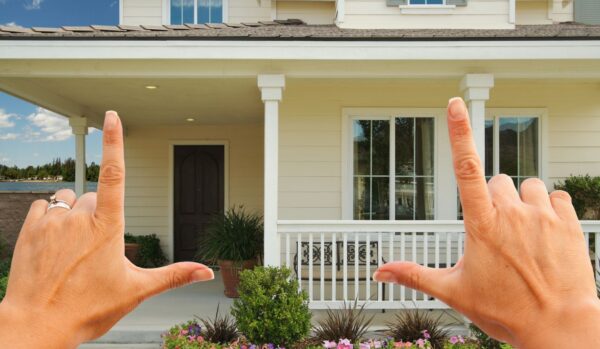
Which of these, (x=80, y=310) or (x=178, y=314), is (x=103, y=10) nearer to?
(x=178, y=314)

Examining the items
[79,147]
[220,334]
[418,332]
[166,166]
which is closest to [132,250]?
[166,166]

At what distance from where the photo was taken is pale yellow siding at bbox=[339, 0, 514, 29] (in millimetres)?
7359

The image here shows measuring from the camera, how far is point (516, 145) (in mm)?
7430

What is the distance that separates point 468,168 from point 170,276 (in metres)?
0.48

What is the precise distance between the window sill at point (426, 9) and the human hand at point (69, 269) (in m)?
7.30

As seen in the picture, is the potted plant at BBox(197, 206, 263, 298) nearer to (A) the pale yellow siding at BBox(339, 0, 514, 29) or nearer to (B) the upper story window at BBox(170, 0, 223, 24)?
(A) the pale yellow siding at BBox(339, 0, 514, 29)

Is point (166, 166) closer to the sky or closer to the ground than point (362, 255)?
closer to the sky

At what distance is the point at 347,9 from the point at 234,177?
434 cm

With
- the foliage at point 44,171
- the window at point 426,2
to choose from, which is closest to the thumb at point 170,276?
the window at point 426,2

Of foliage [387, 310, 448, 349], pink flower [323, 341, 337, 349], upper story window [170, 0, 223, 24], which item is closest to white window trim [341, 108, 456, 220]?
foliage [387, 310, 448, 349]

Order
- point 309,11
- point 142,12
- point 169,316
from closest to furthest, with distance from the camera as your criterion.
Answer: point 169,316 < point 309,11 < point 142,12

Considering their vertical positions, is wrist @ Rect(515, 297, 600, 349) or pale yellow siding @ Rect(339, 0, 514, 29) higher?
pale yellow siding @ Rect(339, 0, 514, 29)

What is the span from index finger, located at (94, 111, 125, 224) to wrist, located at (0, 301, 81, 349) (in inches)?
6.7

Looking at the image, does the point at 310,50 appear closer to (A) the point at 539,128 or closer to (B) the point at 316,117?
(B) the point at 316,117
